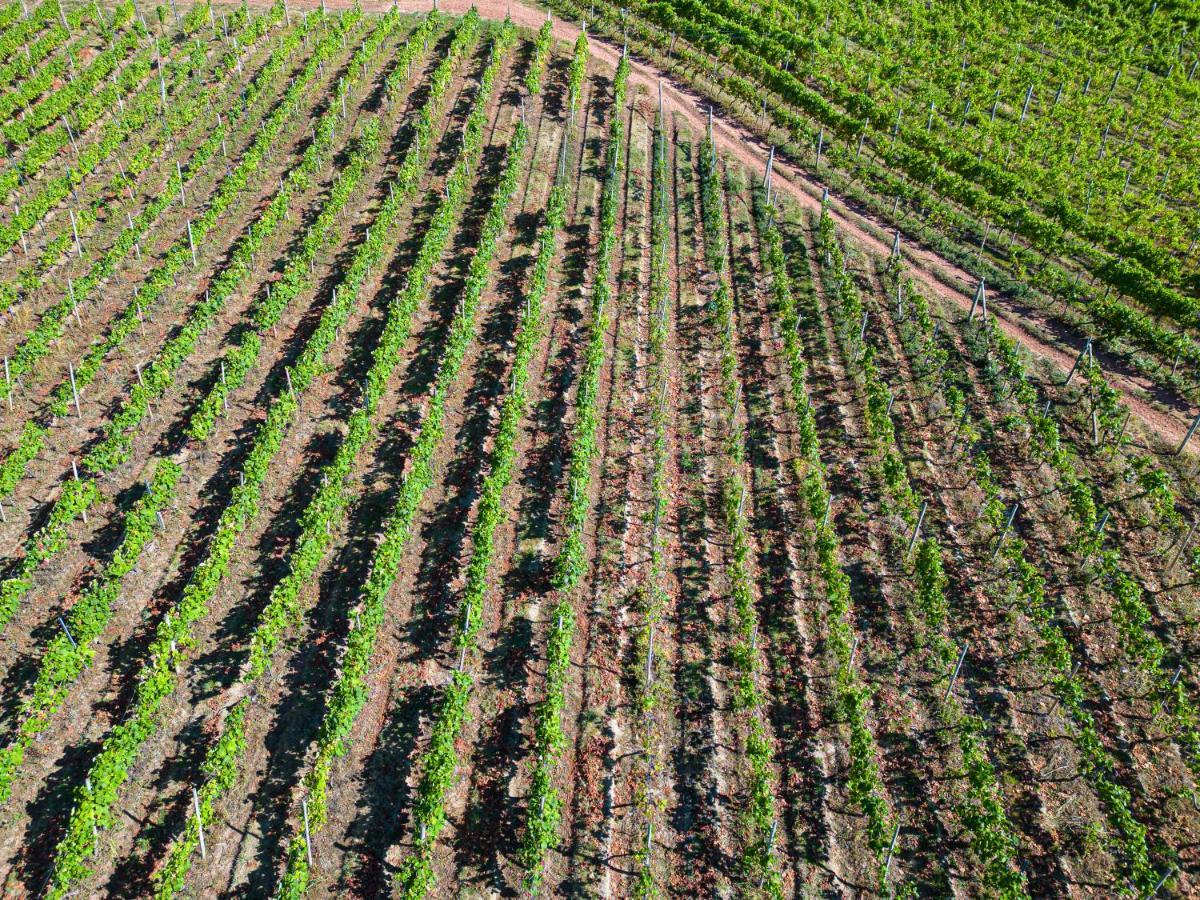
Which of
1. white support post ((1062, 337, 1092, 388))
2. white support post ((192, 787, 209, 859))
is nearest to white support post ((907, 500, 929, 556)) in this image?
white support post ((1062, 337, 1092, 388))

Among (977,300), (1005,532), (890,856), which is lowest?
(890,856)

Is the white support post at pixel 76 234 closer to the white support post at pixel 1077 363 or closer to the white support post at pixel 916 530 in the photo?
the white support post at pixel 916 530

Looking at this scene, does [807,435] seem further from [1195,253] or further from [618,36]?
[618,36]

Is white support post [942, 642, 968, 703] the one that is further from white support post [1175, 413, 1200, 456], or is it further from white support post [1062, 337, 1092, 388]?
white support post [1062, 337, 1092, 388]

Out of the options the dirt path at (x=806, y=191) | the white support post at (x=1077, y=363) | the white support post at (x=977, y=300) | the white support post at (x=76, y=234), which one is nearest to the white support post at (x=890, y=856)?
the dirt path at (x=806, y=191)

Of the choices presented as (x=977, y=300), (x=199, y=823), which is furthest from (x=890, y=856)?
(x=977, y=300)

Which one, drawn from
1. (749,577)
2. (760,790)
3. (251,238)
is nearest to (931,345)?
(749,577)

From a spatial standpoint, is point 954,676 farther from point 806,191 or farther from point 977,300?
point 806,191

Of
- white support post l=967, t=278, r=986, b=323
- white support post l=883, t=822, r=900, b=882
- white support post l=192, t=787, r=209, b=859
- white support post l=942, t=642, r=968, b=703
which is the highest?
white support post l=967, t=278, r=986, b=323
